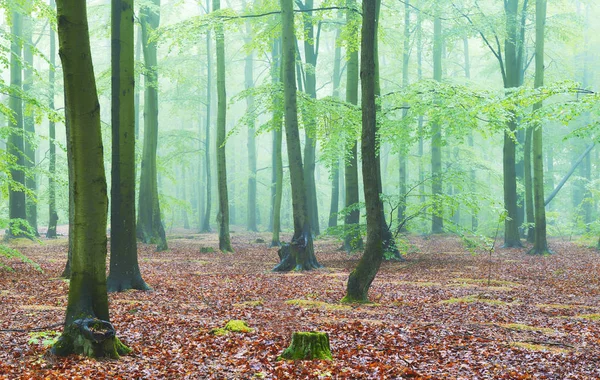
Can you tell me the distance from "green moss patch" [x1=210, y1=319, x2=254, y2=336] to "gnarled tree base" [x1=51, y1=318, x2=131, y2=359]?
169cm

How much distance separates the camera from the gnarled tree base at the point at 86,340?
5.31 metres

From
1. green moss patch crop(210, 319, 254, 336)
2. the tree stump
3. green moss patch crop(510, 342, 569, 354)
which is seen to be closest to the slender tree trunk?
green moss patch crop(510, 342, 569, 354)

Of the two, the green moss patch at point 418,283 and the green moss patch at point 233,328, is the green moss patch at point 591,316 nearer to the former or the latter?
the green moss patch at point 418,283

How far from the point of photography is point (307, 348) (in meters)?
5.78

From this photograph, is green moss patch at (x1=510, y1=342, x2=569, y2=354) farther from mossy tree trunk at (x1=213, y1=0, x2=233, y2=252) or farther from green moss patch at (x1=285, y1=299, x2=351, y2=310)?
mossy tree trunk at (x1=213, y1=0, x2=233, y2=252)

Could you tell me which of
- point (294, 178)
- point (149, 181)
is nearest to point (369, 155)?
point (294, 178)

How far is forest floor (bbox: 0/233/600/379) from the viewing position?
17.8 feet

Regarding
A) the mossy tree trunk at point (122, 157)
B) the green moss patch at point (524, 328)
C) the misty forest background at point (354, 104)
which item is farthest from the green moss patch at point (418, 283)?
the mossy tree trunk at point (122, 157)

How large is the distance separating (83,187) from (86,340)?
5.12 ft

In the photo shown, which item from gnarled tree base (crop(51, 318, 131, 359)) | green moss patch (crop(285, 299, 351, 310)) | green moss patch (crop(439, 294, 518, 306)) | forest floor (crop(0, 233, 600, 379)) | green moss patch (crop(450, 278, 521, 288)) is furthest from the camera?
green moss patch (crop(450, 278, 521, 288))

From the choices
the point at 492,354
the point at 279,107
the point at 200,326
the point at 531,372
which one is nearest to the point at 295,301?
the point at 200,326

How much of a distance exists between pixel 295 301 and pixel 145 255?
9.12 m

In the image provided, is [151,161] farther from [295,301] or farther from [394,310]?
[394,310]

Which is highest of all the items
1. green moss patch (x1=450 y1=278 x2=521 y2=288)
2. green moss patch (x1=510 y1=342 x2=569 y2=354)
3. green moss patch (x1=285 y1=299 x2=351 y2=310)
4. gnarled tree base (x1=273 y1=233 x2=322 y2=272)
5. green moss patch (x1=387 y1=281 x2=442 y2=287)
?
gnarled tree base (x1=273 y1=233 x2=322 y2=272)
